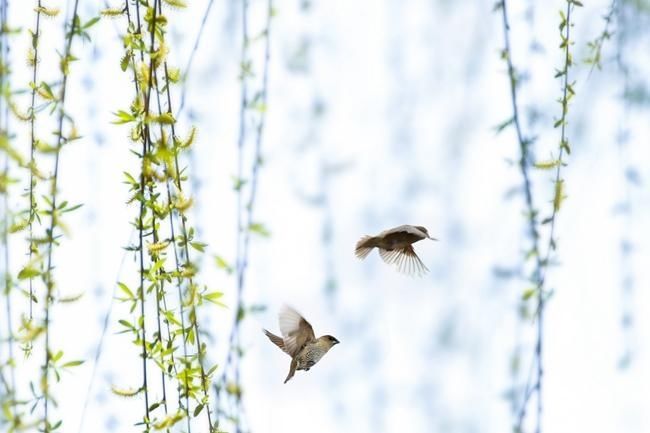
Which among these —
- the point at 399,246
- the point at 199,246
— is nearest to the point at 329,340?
the point at 399,246

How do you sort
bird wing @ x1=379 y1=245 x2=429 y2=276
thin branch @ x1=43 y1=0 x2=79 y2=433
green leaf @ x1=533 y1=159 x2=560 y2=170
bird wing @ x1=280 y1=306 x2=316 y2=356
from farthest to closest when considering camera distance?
bird wing @ x1=379 y1=245 x2=429 y2=276, bird wing @ x1=280 y1=306 x2=316 y2=356, green leaf @ x1=533 y1=159 x2=560 y2=170, thin branch @ x1=43 y1=0 x2=79 y2=433

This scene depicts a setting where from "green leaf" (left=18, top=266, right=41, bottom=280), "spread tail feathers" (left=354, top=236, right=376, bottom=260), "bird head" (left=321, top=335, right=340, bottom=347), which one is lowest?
"green leaf" (left=18, top=266, right=41, bottom=280)

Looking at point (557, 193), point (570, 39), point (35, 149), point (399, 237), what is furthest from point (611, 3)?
point (35, 149)

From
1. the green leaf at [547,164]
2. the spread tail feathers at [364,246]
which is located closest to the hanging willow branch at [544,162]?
the green leaf at [547,164]

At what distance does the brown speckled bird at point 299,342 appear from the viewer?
119 centimetres

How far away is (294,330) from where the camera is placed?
1.20m

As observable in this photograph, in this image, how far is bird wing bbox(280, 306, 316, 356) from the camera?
118 cm

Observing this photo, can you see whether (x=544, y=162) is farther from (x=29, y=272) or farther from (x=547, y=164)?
(x=29, y=272)

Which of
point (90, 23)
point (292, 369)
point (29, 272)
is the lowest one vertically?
point (29, 272)

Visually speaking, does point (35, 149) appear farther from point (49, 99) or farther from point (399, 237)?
point (399, 237)

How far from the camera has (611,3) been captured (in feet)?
3.61

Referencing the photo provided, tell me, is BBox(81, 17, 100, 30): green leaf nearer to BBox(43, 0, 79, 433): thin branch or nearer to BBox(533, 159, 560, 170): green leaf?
BBox(43, 0, 79, 433): thin branch

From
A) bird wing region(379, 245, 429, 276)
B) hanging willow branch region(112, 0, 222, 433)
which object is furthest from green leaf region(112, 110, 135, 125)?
bird wing region(379, 245, 429, 276)

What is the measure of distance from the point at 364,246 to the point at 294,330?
156 millimetres
